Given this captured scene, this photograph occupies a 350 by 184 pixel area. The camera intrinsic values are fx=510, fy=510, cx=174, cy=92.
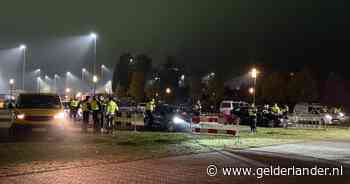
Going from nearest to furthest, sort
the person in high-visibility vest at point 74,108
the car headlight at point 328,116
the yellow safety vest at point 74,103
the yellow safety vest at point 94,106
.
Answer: the yellow safety vest at point 94,106
the person in high-visibility vest at point 74,108
the yellow safety vest at point 74,103
the car headlight at point 328,116

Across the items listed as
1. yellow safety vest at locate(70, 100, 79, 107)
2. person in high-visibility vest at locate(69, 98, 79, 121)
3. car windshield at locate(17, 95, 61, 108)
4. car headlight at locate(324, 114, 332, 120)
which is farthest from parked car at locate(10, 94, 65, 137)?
car headlight at locate(324, 114, 332, 120)

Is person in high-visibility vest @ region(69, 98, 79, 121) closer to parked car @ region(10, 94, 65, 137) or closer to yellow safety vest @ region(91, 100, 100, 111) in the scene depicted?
yellow safety vest @ region(91, 100, 100, 111)

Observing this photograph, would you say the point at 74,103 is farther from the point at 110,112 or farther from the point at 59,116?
the point at 59,116

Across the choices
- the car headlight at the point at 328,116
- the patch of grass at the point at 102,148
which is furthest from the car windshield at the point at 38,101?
the car headlight at the point at 328,116

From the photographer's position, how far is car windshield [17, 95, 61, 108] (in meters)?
21.3

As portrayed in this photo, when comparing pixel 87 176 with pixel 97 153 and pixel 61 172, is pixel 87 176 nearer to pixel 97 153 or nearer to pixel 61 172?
pixel 61 172

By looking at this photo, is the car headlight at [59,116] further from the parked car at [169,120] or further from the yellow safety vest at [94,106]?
the parked car at [169,120]

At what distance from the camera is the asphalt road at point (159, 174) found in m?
11.8

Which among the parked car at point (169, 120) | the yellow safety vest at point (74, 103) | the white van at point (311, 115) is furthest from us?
the white van at point (311, 115)

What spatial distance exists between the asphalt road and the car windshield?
7.88 metres

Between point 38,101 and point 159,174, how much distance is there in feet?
34.6

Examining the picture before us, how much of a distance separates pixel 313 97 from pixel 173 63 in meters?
26.2

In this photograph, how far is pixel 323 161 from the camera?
1634cm

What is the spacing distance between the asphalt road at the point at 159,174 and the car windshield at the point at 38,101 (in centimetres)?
788
